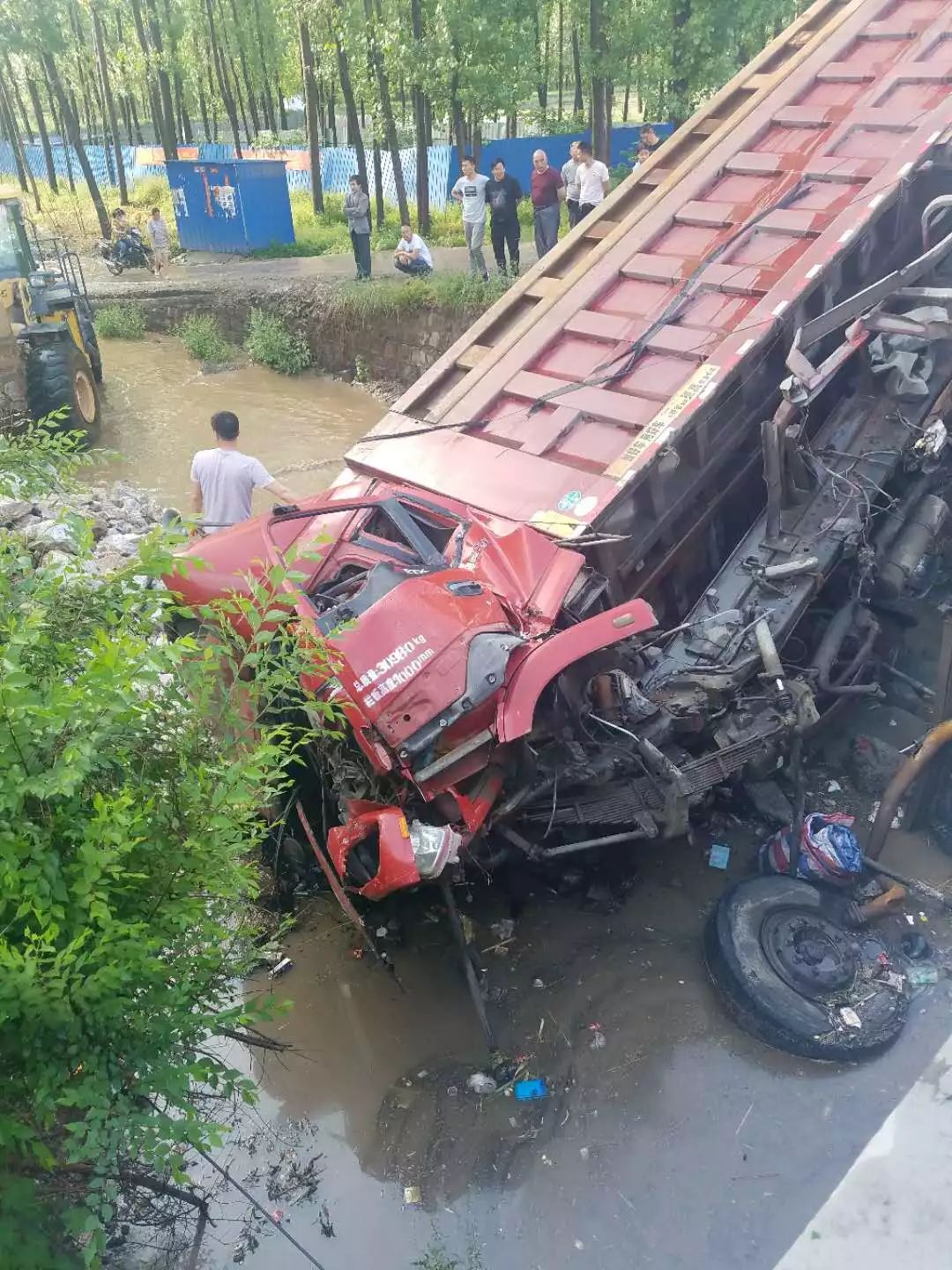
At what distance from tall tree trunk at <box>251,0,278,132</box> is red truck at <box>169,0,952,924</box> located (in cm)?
2283

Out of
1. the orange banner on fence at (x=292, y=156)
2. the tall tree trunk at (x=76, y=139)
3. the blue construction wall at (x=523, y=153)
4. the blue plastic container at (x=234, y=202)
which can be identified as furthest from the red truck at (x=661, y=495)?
the orange banner on fence at (x=292, y=156)

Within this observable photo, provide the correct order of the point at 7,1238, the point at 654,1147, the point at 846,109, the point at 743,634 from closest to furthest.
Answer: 1. the point at 7,1238
2. the point at 654,1147
3. the point at 743,634
4. the point at 846,109

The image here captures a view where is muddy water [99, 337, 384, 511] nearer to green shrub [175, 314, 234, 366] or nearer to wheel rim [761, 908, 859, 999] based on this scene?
green shrub [175, 314, 234, 366]

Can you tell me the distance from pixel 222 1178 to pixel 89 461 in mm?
2778

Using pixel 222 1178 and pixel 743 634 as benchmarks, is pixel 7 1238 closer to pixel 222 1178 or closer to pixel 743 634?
pixel 222 1178

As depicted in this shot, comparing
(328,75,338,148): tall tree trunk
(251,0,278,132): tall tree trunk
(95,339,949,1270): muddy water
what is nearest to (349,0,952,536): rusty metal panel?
(95,339,949,1270): muddy water

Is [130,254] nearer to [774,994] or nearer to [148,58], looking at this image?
[148,58]

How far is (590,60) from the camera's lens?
42.5 feet

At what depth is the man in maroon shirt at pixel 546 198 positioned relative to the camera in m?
10.7

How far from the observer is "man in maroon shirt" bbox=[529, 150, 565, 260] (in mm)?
10711

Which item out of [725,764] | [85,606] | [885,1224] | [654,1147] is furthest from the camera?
[725,764]

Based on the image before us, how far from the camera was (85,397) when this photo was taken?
1070cm

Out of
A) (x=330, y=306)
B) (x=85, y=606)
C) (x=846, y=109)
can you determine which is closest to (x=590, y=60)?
(x=330, y=306)

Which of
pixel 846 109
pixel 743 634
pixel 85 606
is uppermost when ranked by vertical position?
pixel 846 109
